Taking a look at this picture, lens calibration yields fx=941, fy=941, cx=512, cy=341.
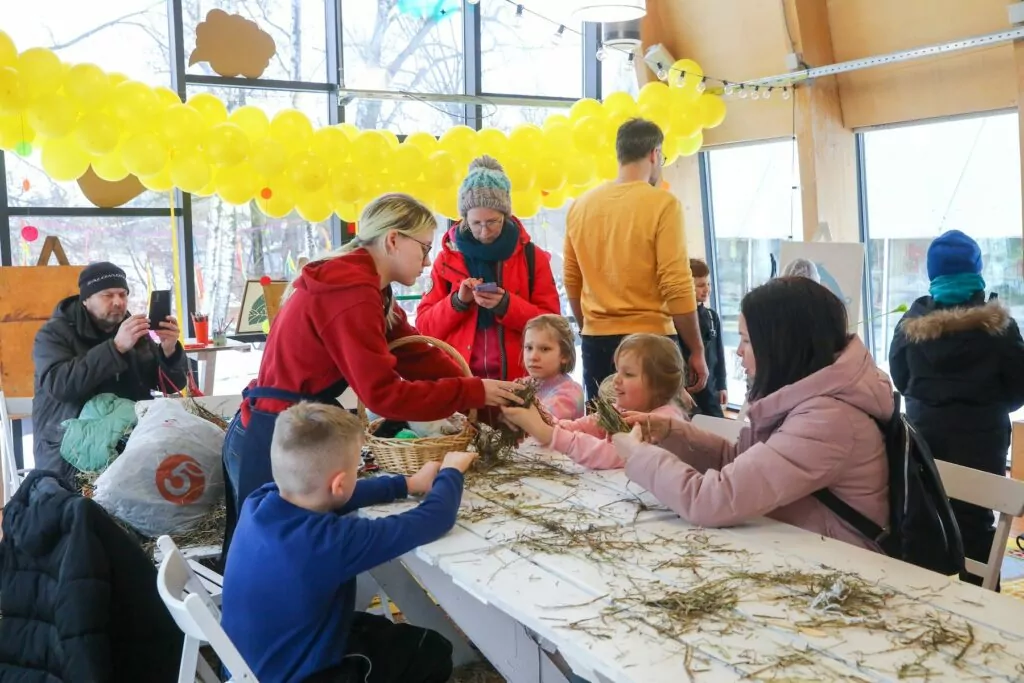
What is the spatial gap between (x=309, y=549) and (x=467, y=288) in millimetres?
1679

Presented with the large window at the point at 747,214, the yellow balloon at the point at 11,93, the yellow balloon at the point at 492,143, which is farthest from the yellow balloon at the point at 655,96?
the yellow balloon at the point at 11,93

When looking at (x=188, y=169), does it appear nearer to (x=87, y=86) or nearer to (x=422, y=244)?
(x=87, y=86)

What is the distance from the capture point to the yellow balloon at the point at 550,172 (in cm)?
630

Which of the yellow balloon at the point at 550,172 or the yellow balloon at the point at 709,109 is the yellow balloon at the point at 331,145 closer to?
the yellow balloon at the point at 550,172

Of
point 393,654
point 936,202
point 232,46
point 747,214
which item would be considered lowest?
point 393,654

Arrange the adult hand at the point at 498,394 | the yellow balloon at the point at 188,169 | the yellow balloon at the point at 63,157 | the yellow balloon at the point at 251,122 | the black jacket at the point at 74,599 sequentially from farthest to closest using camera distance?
1. the yellow balloon at the point at 251,122
2. the yellow balloon at the point at 188,169
3. the yellow balloon at the point at 63,157
4. the adult hand at the point at 498,394
5. the black jacket at the point at 74,599

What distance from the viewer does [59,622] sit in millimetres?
2119

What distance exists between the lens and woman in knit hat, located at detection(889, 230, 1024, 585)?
11.2 ft

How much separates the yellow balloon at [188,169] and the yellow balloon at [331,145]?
2.26 feet

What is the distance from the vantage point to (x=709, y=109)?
22.4 feet

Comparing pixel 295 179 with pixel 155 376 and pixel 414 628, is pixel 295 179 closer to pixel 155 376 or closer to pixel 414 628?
pixel 155 376

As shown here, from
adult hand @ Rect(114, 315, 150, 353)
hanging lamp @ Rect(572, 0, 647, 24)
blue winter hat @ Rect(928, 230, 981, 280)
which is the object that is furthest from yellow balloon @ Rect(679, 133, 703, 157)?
adult hand @ Rect(114, 315, 150, 353)

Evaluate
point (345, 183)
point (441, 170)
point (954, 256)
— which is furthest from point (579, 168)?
point (954, 256)

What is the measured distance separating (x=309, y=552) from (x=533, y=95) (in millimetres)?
6873
